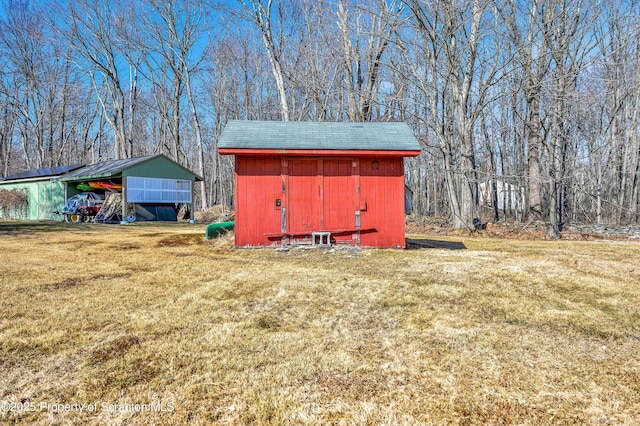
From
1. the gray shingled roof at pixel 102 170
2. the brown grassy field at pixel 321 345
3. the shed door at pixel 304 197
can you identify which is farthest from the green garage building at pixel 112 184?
the brown grassy field at pixel 321 345

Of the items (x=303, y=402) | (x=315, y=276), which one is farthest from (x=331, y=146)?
(x=303, y=402)

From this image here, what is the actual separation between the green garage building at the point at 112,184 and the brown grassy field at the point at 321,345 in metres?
12.4

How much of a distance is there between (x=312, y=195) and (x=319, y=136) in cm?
147

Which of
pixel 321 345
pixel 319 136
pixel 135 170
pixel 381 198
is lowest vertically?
pixel 321 345

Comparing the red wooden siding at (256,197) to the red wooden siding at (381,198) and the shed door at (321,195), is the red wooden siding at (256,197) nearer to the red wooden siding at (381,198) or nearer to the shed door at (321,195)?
the shed door at (321,195)

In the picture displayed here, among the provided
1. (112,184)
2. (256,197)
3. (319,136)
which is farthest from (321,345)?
(112,184)

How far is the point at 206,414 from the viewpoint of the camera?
73.9 inches

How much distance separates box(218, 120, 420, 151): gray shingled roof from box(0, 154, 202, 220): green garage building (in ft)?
34.5

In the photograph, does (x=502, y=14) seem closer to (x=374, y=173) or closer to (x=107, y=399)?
(x=374, y=173)

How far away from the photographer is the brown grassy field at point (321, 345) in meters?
1.95

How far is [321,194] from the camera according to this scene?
297 inches

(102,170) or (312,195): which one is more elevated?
(102,170)

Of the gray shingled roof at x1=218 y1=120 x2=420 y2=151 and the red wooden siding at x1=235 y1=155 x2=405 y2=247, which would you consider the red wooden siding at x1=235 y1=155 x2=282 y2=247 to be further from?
the gray shingled roof at x1=218 y1=120 x2=420 y2=151

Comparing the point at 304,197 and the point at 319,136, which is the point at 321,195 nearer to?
the point at 304,197
